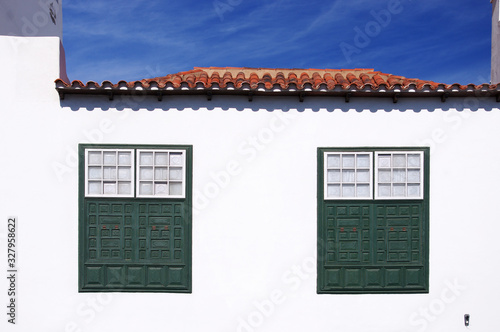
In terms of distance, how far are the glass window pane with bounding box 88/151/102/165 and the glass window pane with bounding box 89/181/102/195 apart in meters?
0.33

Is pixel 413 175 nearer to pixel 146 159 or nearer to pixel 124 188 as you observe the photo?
pixel 146 159

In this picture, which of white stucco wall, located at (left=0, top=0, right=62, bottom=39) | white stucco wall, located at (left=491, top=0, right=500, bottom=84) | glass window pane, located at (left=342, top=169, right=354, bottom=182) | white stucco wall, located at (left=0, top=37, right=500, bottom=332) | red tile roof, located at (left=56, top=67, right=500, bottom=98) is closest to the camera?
red tile roof, located at (left=56, top=67, right=500, bottom=98)

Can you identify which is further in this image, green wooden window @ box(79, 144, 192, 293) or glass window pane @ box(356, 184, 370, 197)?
glass window pane @ box(356, 184, 370, 197)

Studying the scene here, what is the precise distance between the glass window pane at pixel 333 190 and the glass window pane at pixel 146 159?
2960 millimetres

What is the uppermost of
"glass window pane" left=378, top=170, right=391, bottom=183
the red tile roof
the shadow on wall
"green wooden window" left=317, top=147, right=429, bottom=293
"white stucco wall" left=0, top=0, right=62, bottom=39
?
"white stucco wall" left=0, top=0, right=62, bottom=39

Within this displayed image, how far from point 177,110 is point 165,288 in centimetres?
291

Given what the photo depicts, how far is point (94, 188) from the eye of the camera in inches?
193

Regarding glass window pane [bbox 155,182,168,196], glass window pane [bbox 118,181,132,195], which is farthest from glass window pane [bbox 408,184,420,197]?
glass window pane [bbox 118,181,132,195]

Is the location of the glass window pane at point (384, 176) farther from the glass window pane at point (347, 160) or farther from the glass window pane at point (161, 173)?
the glass window pane at point (161, 173)

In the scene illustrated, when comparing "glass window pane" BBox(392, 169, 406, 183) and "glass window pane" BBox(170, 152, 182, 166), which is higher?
"glass window pane" BBox(170, 152, 182, 166)

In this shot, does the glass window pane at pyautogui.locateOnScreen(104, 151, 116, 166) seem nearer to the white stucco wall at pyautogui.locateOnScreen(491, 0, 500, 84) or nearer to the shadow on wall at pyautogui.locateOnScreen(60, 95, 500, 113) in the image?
the shadow on wall at pyautogui.locateOnScreen(60, 95, 500, 113)

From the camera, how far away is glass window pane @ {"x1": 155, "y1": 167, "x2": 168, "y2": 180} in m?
4.94

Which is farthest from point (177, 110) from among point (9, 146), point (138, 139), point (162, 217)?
point (9, 146)

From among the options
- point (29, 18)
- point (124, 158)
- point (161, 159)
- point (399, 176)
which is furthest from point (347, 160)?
point (29, 18)
